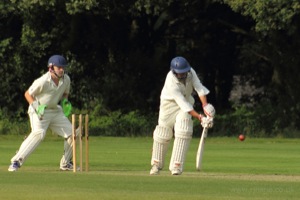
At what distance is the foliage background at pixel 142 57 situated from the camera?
32.1 metres

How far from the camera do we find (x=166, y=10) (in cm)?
3438

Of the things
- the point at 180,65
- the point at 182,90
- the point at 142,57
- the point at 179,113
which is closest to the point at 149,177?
the point at 179,113

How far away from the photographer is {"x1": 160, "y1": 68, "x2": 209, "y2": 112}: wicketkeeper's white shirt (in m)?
15.1

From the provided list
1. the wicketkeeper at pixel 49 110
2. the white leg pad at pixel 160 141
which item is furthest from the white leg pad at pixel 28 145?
the white leg pad at pixel 160 141

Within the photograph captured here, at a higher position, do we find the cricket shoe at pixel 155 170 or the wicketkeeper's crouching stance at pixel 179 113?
the wicketkeeper's crouching stance at pixel 179 113

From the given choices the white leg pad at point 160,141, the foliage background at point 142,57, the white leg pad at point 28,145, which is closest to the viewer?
the white leg pad at point 160,141

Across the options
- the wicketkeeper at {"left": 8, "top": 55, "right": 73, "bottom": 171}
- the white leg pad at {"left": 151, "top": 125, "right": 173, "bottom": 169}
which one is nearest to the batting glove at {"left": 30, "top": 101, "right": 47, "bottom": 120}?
the wicketkeeper at {"left": 8, "top": 55, "right": 73, "bottom": 171}

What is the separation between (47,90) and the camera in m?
16.2

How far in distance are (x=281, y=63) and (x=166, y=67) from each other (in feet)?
11.7

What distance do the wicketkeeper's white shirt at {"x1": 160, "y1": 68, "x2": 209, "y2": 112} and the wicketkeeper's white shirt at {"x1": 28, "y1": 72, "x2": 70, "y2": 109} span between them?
5.43 ft

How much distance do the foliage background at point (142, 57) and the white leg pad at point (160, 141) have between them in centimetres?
1456

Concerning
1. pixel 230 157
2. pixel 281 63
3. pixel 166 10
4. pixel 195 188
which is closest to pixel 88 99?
pixel 166 10

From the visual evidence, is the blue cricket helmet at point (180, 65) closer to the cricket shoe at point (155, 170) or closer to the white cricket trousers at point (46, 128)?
the cricket shoe at point (155, 170)

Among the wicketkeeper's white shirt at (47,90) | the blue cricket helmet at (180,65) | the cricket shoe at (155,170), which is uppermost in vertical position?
the blue cricket helmet at (180,65)
